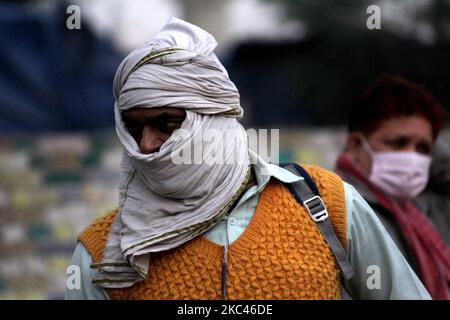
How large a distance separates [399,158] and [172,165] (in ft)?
5.51

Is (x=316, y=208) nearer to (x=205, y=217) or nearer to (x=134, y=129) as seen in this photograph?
(x=205, y=217)

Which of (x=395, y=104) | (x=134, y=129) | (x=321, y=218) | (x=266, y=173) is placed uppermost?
(x=395, y=104)

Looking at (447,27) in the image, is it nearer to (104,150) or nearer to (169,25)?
(104,150)

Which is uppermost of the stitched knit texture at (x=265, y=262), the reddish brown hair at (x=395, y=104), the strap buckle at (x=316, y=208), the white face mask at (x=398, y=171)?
the reddish brown hair at (x=395, y=104)

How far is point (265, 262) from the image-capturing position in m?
2.76

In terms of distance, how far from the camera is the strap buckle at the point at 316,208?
2.81 m

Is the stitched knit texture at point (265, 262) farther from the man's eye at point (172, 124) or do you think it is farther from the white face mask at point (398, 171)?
the white face mask at point (398, 171)

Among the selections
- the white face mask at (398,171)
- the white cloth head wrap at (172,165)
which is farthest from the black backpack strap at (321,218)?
the white face mask at (398,171)

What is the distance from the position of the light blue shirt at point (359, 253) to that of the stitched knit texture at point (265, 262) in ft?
0.11

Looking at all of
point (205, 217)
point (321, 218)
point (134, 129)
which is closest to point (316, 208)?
Answer: point (321, 218)

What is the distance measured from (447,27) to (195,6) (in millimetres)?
3332

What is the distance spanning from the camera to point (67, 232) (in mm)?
6543

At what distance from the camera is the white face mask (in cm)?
420

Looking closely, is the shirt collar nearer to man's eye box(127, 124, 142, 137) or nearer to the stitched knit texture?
the stitched knit texture
